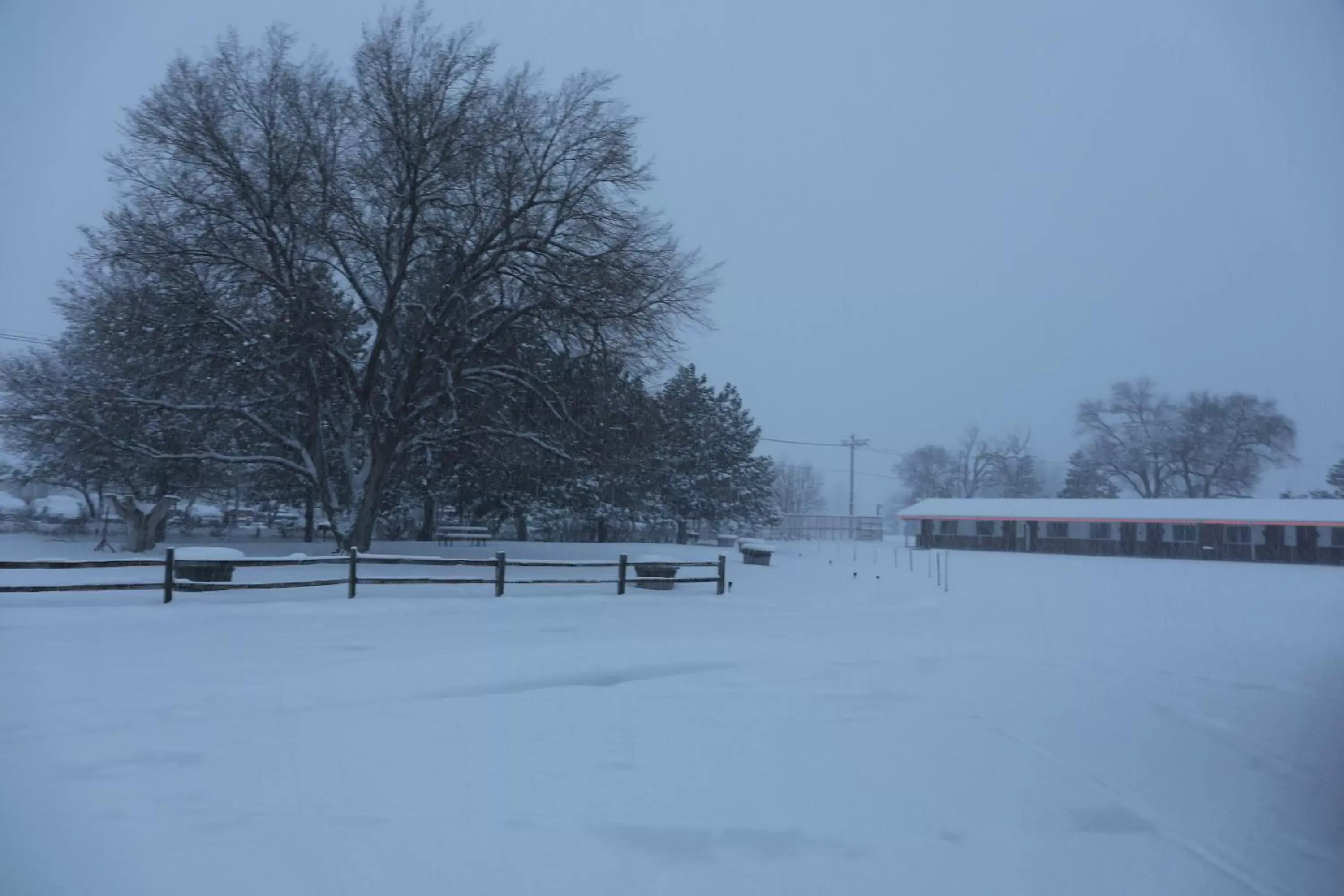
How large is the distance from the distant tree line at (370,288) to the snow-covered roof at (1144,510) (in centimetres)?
3962

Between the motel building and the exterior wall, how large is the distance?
4 cm

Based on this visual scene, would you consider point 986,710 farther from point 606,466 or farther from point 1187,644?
point 606,466

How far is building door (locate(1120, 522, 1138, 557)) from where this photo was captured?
53688 mm

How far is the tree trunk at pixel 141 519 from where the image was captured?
28.2 m

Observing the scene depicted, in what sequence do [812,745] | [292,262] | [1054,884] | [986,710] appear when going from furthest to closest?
[292,262]
[986,710]
[812,745]
[1054,884]

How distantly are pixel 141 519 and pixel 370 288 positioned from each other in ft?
36.1

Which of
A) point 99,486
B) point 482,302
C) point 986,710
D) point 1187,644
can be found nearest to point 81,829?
point 986,710

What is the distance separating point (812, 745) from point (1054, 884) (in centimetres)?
264

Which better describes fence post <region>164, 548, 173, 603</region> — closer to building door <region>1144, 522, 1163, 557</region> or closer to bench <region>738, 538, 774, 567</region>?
bench <region>738, 538, 774, 567</region>

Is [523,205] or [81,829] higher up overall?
[523,205]

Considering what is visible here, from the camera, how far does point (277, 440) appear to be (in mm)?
23953

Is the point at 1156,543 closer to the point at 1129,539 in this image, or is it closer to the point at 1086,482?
the point at 1129,539

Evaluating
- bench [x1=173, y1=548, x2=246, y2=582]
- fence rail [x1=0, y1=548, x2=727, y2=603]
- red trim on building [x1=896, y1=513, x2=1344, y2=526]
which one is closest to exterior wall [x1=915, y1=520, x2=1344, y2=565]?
red trim on building [x1=896, y1=513, x2=1344, y2=526]

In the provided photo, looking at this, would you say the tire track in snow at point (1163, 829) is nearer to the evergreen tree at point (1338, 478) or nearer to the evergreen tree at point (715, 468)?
the evergreen tree at point (715, 468)
